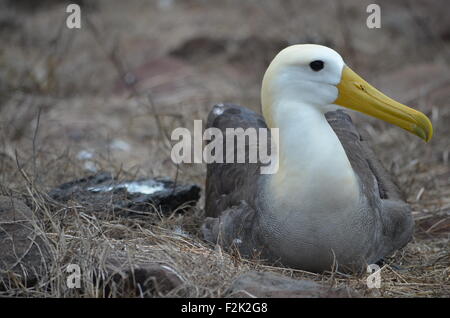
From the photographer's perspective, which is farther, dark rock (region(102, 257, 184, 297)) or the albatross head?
the albatross head

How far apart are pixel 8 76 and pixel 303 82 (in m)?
4.56

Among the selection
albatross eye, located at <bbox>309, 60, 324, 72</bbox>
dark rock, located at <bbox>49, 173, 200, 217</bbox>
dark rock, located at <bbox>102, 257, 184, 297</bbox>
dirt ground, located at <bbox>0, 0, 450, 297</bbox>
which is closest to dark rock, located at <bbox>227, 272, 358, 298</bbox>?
dirt ground, located at <bbox>0, 0, 450, 297</bbox>

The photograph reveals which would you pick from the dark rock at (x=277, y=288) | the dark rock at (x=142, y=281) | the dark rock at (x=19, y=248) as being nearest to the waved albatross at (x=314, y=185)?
the dark rock at (x=277, y=288)

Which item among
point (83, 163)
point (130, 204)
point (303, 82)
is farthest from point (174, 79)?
point (303, 82)

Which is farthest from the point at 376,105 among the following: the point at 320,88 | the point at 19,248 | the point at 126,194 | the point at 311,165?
the point at 19,248

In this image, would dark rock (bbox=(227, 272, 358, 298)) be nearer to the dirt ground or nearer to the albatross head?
the dirt ground

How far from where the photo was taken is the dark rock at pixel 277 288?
2969mm

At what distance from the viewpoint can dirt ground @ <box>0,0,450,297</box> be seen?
140 inches

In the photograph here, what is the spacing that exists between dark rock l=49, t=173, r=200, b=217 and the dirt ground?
0.09 meters

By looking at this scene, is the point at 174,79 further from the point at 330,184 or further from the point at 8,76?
the point at 330,184

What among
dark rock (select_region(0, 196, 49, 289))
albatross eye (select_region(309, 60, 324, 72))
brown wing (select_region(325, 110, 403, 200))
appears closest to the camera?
dark rock (select_region(0, 196, 49, 289))

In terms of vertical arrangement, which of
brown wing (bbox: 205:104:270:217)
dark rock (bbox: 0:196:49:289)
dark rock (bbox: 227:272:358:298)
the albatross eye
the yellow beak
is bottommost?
dark rock (bbox: 227:272:358:298)

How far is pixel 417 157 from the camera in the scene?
5660 mm

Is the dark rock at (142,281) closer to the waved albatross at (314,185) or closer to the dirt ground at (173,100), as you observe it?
the dirt ground at (173,100)
